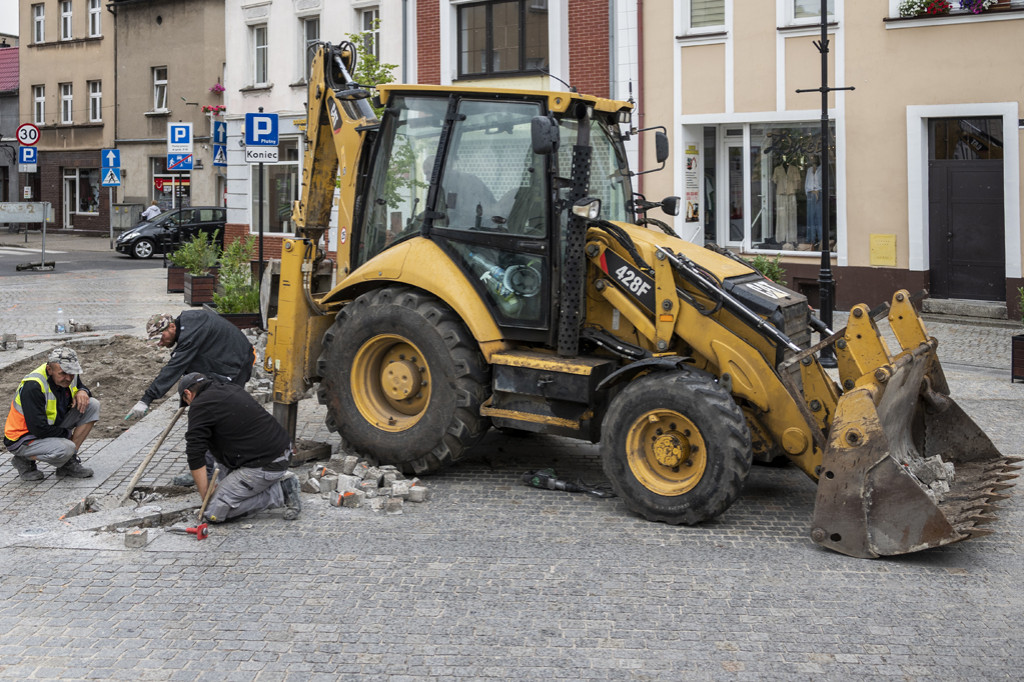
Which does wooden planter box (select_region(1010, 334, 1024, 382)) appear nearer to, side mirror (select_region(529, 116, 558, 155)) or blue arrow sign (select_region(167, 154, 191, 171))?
side mirror (select_region(529, 116, 558, 155))

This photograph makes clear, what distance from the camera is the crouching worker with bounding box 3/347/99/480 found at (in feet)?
29.7

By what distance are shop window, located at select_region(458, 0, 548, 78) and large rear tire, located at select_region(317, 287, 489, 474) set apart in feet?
49.1

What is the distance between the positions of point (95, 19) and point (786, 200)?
34.3 m

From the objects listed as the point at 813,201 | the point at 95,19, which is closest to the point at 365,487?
the point at 813,201

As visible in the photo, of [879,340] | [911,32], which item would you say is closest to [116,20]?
[911,32]

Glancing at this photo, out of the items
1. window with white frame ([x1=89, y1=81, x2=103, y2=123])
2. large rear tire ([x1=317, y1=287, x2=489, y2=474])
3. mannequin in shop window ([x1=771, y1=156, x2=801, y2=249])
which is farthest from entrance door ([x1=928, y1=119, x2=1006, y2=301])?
window with white frame ([x1=89, y1=81, x2=103, y2=123])

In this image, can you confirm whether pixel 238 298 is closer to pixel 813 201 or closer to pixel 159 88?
pixel 813 201

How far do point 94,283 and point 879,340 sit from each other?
21387 millimetres

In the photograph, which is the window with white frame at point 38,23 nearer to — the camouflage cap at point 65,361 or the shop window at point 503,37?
the shop window at point 503,37

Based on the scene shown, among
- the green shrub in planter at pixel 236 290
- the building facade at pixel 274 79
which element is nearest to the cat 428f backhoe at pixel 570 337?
the green shrub in planter at pixel 236 290

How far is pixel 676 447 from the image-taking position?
7.92 m

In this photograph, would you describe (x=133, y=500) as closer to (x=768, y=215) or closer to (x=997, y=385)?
(x=997, y=385)

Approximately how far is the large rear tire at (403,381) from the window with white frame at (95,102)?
1565 inches

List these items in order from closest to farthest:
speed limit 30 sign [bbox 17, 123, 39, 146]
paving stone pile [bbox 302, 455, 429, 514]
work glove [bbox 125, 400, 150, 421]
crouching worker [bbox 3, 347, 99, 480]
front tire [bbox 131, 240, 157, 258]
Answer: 1. paving stone pile [bbox 302, 455, 429, 514]
2. work glove [bbox 125, 400, 150, 421]
3. crouching worker [bbox 3, 347, 99, 480]
4. speed limit 30 sign [bbox 17, 123, 39, 146]
5. front tire [bbox 131, 240, 157, 258]
